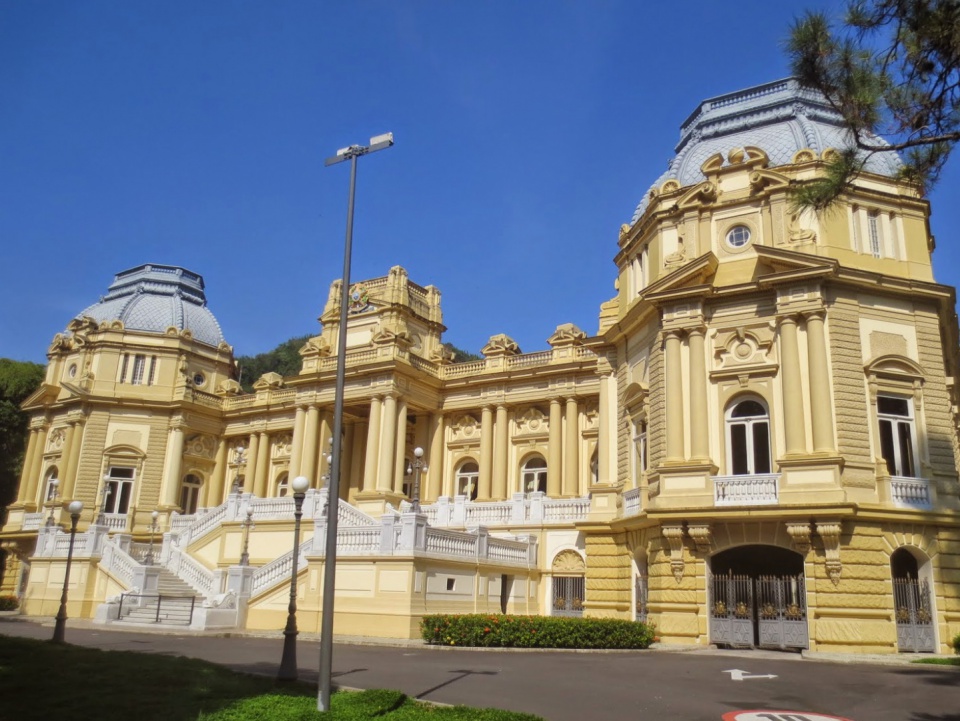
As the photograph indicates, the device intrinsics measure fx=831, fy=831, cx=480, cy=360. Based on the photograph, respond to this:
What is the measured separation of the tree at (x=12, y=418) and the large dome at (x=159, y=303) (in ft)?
20.2

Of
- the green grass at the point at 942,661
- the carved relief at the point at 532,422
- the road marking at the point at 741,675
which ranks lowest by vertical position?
the road marking at the point at 741,675

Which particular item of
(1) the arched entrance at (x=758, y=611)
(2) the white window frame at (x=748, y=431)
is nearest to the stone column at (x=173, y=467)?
(2) the white window frame at (x=748, y=431)

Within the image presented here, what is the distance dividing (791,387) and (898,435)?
10.9ft

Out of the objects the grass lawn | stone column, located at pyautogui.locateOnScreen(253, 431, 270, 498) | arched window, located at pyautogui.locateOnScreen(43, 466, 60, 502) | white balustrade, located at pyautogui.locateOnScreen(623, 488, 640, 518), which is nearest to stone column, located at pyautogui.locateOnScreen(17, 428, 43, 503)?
arched window, located at pyautogui.locateOnScreen(43, 466, 60, 502)

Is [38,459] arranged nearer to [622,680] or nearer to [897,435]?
[622,680]

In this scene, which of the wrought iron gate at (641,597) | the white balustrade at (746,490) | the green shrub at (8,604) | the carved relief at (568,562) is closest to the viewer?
the white balustrade at (746,490)

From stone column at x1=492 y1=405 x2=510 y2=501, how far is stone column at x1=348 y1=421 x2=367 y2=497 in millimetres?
7560

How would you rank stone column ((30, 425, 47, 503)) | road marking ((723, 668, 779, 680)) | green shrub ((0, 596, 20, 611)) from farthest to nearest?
stone column ((30, 425, 47, 503)), green shrub ((0, 596, 20, 611)), road marking ((723, 668, 779, 680))

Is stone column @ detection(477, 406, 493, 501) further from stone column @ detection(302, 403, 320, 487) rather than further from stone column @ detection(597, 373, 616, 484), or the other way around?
stone column @ detection(597, 373, 616, 484)

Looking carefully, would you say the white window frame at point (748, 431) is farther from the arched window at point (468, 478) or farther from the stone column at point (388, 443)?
the arched window at point (468, 478)

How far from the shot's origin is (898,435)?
71.6 ft

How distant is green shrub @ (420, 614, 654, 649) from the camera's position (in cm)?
2056

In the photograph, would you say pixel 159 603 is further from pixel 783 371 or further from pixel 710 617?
pixel 783 371

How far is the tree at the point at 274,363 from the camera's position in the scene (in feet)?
297
